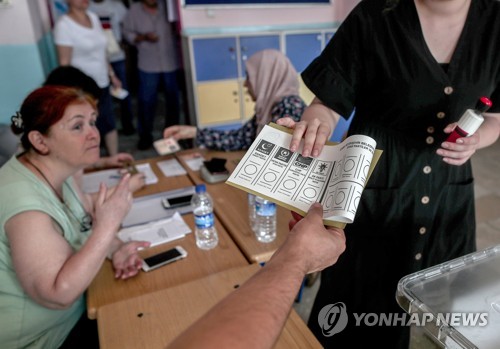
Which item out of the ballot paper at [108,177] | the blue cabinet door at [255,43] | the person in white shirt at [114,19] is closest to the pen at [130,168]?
the ballot paper at [108,177]

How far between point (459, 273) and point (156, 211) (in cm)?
118

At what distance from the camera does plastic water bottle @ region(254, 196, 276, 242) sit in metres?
1.32

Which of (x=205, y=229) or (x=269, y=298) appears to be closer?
(x=269, y=298)

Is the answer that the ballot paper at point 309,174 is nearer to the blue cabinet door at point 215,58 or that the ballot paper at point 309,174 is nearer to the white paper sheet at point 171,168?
the white paper sheet at point 171,168

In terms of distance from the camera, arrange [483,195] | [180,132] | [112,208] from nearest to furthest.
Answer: [112,208]
[180,132]
[483,195]

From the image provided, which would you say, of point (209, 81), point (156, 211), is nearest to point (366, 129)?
point (156, 211)

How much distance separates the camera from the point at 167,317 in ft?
3.12

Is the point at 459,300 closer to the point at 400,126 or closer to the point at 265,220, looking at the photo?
the point at 400,126

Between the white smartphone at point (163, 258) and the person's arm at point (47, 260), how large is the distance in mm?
157

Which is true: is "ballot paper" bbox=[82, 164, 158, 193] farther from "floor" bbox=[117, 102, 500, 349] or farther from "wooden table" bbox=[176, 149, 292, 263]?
"floor" bbox=[117, 102, 500, 349]

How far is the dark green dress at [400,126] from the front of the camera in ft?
3.25

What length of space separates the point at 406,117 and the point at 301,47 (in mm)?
3443

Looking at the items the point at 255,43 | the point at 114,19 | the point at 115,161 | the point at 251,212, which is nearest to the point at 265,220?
the point at 251,212

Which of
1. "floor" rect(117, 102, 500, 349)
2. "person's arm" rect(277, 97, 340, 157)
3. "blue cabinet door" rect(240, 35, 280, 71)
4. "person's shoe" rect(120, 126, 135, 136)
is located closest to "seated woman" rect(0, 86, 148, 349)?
"person's arm" rect(277, 97, 340, 157)
